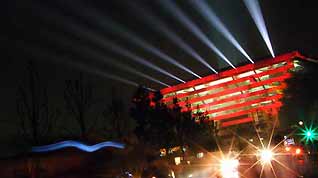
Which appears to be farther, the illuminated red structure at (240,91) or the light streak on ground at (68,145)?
the illuminated red structure at (240,91)

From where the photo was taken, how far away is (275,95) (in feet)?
217

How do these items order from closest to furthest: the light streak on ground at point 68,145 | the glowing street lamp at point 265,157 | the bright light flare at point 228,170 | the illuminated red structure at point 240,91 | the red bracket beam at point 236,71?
1. the light streak on ground at point 68,145
2. the bright light flare at point 228,170
3. the glowing street lamp at point 265,157
4. the red bracket beam at point 236,71
5. the illuminated red structure at point 240,91

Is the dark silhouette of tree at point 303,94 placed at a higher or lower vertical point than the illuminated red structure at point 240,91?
lower

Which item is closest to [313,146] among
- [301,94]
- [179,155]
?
[301,94]

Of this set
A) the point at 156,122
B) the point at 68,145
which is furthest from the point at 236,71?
the point at 68,145

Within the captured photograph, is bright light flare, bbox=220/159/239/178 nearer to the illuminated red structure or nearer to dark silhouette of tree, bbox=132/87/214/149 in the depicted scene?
dark silhouette of tree, bbox=132/87/214/149

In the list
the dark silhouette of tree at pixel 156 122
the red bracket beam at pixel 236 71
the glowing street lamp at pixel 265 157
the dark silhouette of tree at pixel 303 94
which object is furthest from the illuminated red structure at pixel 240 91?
the glowing street lamp at pixel 265 157

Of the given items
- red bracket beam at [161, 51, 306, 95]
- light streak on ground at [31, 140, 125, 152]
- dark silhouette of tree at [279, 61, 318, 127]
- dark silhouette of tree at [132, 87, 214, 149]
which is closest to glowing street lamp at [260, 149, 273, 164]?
dark silhouette of tree at [279, 61, 318, 127]

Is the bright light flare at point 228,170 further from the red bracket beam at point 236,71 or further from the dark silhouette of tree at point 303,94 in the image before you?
the red bracket beam at point 236,71

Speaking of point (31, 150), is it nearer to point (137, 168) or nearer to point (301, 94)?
point (137, 168)

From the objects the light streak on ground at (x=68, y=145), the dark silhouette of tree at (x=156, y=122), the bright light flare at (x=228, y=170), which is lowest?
the bright light flare at (x=228, y=170)

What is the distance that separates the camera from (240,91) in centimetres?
7044

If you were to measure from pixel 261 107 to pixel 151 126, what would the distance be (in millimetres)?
41238

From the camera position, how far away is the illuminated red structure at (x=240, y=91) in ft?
209
